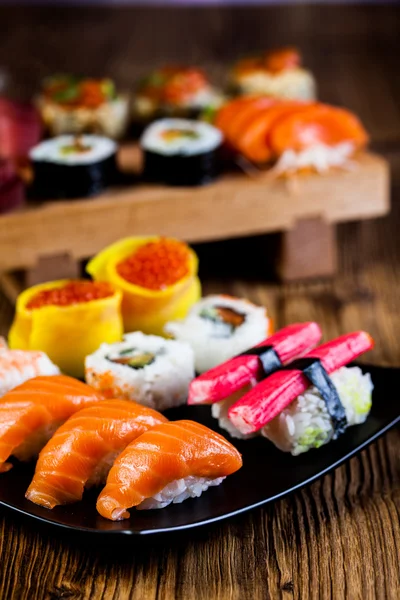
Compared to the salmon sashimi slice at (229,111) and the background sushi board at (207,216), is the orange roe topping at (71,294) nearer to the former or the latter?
→ the background sushi board at (207,216)

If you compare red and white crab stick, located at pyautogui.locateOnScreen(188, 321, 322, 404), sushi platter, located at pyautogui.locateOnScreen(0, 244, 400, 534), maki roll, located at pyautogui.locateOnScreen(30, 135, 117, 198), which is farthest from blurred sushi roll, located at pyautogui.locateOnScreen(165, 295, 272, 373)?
maki roll, located at pyautogui.locateOnScreen(30, 135, 117, 198)

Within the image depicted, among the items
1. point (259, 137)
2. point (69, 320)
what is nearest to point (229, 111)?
point (259, 137)

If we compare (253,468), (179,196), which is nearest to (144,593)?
(253,468)

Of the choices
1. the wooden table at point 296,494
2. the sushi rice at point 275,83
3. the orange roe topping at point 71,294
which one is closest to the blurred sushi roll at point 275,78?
the sushi rice at point 275,83

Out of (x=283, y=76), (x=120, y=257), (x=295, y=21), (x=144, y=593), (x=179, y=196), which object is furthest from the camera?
(x=295, y=21)

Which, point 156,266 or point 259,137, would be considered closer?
point 156,266

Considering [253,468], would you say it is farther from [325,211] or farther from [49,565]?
[325,211]

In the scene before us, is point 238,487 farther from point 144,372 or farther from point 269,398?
point 144,372
